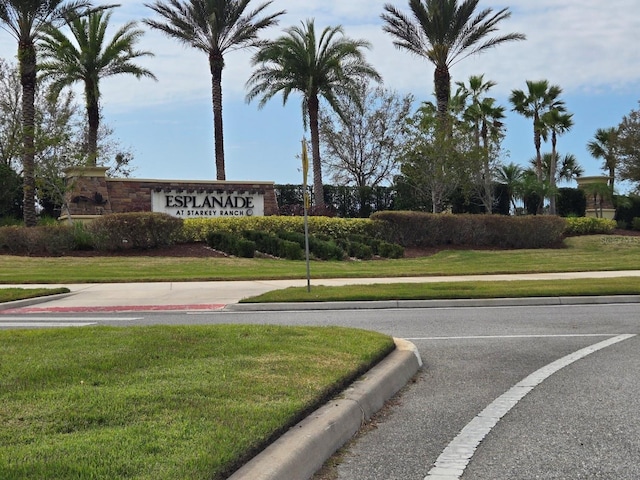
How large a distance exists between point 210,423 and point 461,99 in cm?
4354

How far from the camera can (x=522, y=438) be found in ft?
15.7

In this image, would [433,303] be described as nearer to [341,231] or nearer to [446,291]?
[446,291]

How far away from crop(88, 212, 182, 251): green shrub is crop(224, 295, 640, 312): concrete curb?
43.1 feet

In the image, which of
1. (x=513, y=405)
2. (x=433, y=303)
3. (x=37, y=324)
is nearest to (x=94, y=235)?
(x=37, y=324)

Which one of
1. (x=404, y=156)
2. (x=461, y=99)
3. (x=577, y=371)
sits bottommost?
(x=577, y=371)

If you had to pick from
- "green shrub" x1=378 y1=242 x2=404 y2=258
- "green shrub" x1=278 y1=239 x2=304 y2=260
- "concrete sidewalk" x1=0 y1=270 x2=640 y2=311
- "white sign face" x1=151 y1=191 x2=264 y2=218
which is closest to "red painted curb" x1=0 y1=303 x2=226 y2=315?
"concrete sidewalk" x1=0 y1=270 x2=640 y2=311

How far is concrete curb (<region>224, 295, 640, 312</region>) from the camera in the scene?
13.0 meters

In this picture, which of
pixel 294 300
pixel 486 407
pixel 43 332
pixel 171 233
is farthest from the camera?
pixel 171 233

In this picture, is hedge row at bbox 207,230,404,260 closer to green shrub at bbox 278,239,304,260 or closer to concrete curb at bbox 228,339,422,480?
green shrub at bbox 278,239,304,260

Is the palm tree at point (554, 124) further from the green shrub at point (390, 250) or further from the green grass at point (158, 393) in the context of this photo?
the green grass at point (158, 393)

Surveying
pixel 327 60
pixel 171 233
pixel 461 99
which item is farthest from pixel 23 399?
pixel 461 99

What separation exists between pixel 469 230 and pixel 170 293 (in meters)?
18.3

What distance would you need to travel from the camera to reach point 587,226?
1394 inches

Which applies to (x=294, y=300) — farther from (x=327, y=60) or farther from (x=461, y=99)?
(x=461, y=99)
